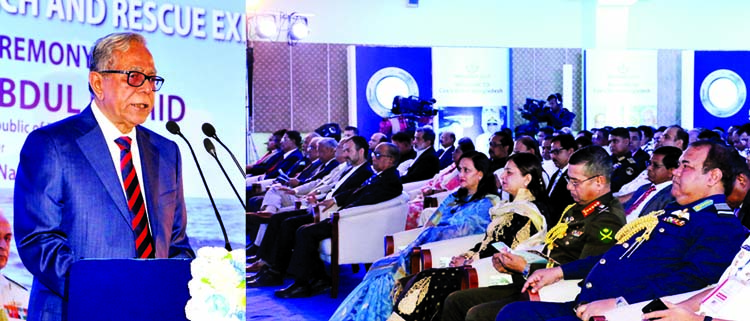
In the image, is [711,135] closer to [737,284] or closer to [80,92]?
[737,284]

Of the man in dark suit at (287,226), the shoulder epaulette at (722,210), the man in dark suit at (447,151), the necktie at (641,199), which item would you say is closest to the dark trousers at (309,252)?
the man in dark suit at (287,226)

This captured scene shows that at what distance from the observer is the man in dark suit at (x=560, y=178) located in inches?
228

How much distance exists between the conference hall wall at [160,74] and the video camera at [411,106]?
9969mm

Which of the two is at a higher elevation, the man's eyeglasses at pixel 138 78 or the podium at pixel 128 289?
the man's eyeglasses at pixel 138 78

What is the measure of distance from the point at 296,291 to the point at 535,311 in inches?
125


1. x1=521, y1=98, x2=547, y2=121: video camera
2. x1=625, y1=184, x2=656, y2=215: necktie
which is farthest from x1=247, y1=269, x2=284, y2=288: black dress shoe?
x1=521, y1=98, x2=547, y2=121: video camera

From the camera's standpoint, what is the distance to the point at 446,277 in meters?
4.30

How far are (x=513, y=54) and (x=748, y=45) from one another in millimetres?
4519

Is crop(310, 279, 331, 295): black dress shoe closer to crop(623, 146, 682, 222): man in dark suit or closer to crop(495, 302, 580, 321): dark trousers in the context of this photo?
crop(623, 146, 682, 222): man in dark suit

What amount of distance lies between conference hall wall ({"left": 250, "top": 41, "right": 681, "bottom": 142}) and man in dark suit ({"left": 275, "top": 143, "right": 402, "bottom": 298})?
23.8 feet

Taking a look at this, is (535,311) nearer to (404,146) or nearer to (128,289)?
(128,289)

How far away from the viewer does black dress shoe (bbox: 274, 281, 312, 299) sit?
641cm

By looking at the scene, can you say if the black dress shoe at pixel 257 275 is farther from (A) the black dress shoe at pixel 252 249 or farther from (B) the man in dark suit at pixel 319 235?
(A) the black dress shoe at pixel 252 249

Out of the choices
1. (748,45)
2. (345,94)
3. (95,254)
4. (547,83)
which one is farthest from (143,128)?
(748,45)
